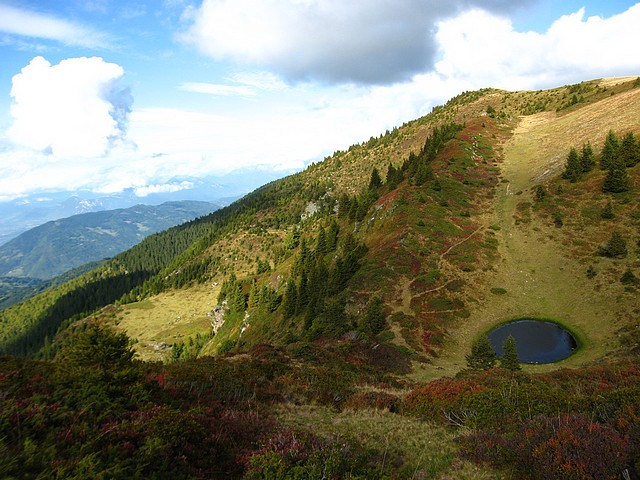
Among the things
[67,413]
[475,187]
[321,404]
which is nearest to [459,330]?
[321,404]

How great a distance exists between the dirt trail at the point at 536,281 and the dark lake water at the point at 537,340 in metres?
1.13

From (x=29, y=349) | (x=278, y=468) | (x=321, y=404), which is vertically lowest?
(x=29, y=349)

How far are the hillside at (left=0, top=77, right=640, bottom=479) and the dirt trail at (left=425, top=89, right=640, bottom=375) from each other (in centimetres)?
27

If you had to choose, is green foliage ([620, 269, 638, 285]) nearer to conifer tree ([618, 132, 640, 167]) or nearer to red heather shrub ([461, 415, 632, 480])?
conifer tree ([618, 132, 640, 167])

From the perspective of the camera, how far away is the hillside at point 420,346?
8430mm

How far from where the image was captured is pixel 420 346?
35.7 metres

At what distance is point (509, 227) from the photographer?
58.6m

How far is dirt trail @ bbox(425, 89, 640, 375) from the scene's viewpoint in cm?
3456

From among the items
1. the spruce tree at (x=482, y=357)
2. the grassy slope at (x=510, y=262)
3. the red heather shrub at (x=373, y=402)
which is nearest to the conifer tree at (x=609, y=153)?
the grassy slope at (x=510, y=262)

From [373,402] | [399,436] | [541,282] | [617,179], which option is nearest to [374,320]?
[373,402]

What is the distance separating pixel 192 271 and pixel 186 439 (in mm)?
160950

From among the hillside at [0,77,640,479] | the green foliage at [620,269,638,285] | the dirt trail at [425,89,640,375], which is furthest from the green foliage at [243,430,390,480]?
the green foliage at [620,269,638,285]

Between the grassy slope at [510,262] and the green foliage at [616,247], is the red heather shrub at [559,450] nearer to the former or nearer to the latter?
the grassy slope at [510,262]

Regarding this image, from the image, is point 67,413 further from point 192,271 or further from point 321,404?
point 192,271
